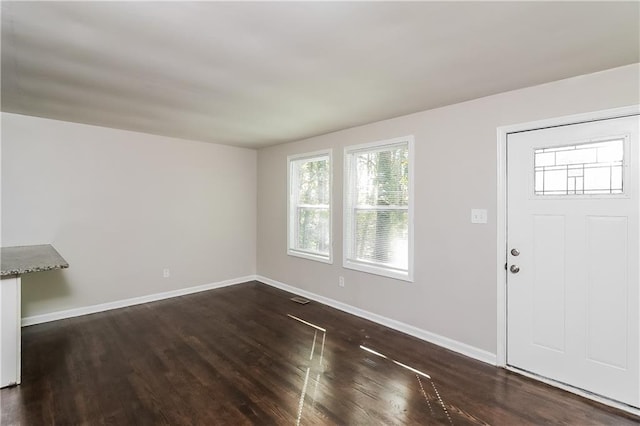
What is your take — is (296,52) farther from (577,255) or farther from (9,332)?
(9,332)

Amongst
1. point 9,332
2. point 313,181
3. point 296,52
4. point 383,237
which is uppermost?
point 296,52

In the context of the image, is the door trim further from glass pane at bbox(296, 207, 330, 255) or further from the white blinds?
glass pane at bbox(296, 207, 330, 255)

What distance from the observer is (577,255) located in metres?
2.37

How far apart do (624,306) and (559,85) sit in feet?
5.70

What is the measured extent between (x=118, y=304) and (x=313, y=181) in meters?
3.25

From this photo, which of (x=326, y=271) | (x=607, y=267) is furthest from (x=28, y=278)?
(x=607, y=267)

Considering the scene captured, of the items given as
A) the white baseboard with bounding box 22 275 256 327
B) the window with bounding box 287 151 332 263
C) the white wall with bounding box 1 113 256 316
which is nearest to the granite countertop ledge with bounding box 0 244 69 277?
the white wall with bounding box 1 113 256 316

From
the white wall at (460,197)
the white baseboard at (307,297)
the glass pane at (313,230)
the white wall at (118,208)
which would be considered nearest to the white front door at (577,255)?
the white wall at (460,197)

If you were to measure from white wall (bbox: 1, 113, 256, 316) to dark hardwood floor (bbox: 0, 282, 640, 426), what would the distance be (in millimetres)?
622

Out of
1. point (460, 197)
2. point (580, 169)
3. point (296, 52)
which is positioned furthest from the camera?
point (460, 197)

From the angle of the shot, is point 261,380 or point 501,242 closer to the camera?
point 261,380

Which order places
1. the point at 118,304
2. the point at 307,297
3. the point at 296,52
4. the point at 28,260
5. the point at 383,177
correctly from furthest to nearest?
1. the point at 307,297
2. the point at 118,304
3. the point at 383,177
4. the point at 28,260
5. the point at 296,52

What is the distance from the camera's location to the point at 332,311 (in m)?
4.04

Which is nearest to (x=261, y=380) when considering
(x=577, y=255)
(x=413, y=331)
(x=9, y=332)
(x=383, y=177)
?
(x=413, y=331)
